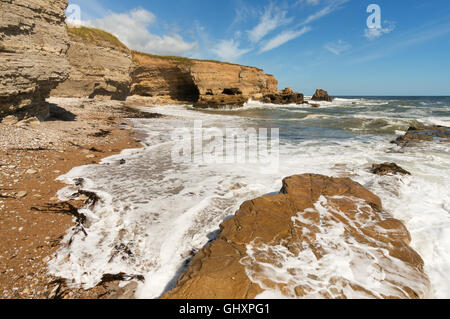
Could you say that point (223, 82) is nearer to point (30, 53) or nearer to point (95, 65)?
point (95, 65)

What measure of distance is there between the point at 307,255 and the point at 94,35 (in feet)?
82.9

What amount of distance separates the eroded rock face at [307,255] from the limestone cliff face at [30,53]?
27.9ft

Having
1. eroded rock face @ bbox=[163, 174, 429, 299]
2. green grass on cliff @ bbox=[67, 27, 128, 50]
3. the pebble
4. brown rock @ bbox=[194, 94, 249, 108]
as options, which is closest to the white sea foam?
eroded rock face @ bbox=[163, 174, 429, 299]

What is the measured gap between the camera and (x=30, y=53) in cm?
743

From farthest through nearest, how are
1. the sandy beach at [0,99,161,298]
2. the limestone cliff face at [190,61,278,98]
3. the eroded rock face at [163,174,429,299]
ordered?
the limestone cliff face at [190,61,278,98] → the sandy beach at [0,99,161,298] → the eroded rock face at [163,174,429,299]

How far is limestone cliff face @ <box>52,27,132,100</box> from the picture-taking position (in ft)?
58.2

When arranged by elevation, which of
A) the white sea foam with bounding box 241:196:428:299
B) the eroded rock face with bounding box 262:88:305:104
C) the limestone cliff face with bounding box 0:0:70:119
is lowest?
the white sea foam with bounding box 241:196:428:299

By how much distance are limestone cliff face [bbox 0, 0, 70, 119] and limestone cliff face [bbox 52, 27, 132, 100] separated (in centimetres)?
995

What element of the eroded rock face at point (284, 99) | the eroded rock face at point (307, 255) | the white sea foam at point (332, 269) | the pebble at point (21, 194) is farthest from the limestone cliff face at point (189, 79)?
the white sea foam at point (332, 269)

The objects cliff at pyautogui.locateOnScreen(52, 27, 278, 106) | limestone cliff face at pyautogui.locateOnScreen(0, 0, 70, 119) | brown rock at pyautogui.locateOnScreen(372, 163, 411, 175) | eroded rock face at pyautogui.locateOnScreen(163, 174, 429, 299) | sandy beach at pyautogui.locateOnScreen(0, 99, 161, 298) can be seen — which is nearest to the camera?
eroded rock face at pyautogui.locateOnScreen(163, 174, 429, 299)

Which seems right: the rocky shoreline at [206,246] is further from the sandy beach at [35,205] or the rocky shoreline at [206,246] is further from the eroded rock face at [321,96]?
the eroded rock face at [321,96]

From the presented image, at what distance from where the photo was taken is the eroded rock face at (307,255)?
6.46 ft

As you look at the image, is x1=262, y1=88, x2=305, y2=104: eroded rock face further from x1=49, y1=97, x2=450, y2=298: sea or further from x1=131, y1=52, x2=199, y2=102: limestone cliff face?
x1=49, y1=97, x2=450, y2=298: sea

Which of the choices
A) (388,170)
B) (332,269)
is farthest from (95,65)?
(332,269)
